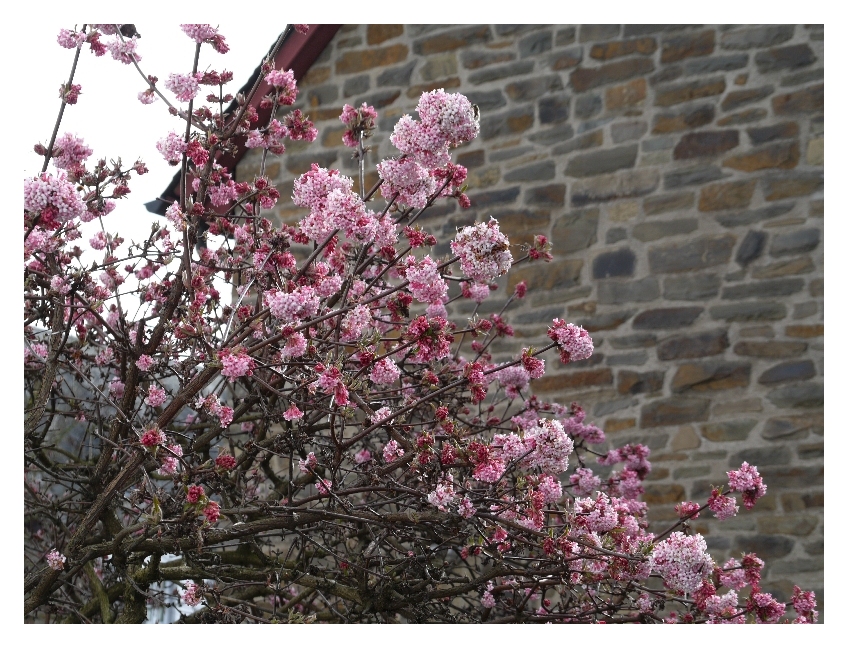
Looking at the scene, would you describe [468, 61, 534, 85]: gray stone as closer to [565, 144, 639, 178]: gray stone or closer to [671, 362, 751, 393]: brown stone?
[565, 144, 639, 178]: gray stone

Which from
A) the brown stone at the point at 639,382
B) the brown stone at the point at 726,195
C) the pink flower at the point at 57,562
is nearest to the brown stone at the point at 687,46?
the brown stone at the point at 726,195

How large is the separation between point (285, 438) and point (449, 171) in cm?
100

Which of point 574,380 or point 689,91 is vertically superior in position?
point 689,91

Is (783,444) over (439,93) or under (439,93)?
under

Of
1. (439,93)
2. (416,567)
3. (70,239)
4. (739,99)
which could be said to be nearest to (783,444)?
(739,99)

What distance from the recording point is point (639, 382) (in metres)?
4.37

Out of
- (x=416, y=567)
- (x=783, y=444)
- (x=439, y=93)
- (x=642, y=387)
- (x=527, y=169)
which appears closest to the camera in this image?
(x=439, y=93)

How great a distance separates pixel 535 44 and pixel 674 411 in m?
2.16

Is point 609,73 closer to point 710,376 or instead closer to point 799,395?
point 710,376

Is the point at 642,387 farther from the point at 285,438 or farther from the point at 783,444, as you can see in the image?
the point at 285,438

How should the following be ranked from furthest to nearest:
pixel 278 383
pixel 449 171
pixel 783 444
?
1. pixel 783 444
2. pixel 278 383
3. pixel 449 171

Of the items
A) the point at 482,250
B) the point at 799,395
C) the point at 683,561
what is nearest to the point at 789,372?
the point at 799,395

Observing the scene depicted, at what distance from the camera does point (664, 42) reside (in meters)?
4.56

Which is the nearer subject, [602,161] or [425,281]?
[425,281]
